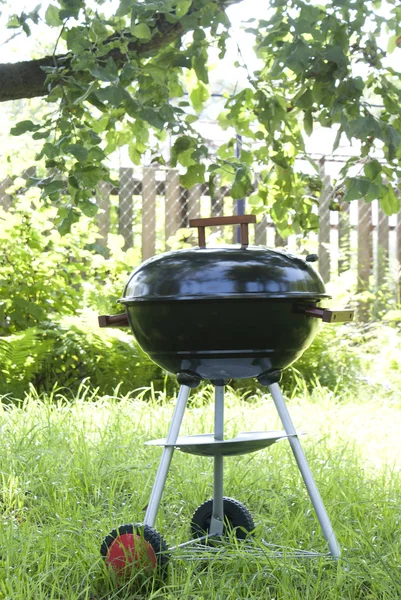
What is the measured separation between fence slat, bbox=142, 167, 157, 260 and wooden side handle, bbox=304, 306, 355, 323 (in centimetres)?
415

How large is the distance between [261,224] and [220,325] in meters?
4.53


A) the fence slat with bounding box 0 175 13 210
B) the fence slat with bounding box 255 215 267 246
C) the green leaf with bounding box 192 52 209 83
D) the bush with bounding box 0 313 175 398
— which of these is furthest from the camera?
the fence slat with bounding box 255 215 267 246

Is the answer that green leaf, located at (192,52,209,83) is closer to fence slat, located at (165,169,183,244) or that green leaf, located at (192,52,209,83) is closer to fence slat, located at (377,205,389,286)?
fence slat, located at (165,169,183,244)

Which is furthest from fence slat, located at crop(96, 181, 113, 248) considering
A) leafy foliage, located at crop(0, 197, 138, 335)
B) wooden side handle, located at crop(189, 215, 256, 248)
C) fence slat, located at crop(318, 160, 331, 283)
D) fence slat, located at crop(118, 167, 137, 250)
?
wooden side handle, located at crop(189, 215, 256, 248)

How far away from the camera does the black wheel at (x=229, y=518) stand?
2512mm

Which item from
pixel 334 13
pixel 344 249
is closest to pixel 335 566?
pixel 334 13

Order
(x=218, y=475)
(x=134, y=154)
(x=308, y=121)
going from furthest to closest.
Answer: (x=134, y=154) < (x=308, y=121) < (x=218, y=475)

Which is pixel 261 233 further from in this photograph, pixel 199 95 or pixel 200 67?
pixel 200 67

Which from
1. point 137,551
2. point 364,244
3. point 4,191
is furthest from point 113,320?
point 364,244

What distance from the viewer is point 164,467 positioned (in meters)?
2.09

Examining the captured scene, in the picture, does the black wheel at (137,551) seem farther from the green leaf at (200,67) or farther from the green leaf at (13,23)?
the green leaf at (13,23)

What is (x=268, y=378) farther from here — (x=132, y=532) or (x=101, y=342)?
(x=101, y=342)

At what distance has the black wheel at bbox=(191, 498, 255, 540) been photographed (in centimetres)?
251

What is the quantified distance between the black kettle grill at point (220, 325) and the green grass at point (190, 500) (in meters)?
0.12
